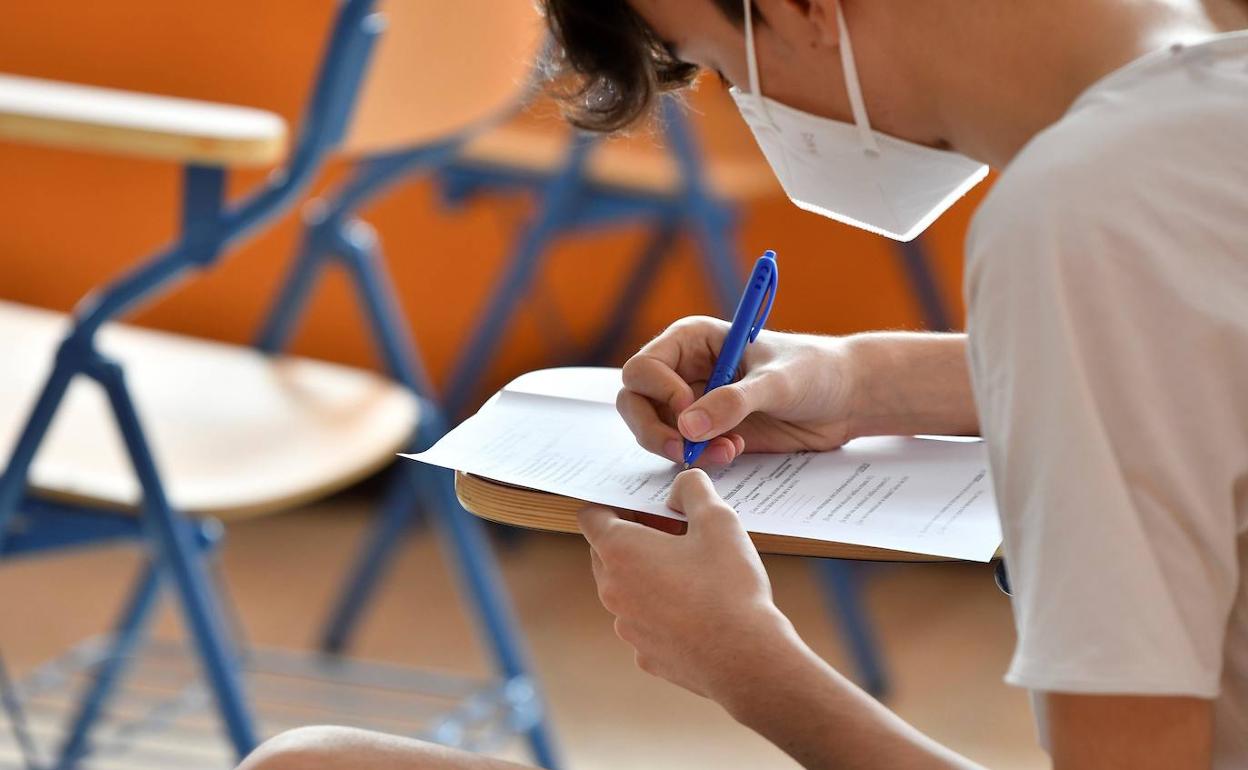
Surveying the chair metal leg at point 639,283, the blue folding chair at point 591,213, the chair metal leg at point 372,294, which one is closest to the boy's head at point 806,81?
the chair metal leg at point 372,294

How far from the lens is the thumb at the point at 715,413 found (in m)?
0.79

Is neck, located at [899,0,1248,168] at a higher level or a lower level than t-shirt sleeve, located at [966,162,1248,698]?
higher

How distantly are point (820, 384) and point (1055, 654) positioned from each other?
1.02ft

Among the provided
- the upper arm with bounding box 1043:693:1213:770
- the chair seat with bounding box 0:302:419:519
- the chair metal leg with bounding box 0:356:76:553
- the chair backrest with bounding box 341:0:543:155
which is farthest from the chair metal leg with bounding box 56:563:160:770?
the upper arm with bounding box 1043:693:1213:770

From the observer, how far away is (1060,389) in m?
0.56

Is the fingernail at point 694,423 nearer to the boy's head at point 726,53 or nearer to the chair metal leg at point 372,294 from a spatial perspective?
the boy's head at point 726,53

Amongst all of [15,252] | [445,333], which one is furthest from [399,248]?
[15,252]

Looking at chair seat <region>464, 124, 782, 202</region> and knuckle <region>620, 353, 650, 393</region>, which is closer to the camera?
knuckle <region>620, 353, 650, 393</region>

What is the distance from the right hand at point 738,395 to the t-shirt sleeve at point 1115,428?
0.25 m

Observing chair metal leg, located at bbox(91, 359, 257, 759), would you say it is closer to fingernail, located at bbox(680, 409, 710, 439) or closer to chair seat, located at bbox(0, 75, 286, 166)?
chair seat, located at bbox(0, 75, 286, 166)

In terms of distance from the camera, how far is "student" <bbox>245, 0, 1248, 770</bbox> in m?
0.56

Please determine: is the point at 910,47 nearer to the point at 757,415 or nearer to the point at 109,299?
the point at 757,415

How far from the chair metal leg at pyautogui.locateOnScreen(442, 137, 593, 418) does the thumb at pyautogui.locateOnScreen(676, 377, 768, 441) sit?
4.58 feet

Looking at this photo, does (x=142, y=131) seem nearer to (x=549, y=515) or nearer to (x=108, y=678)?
(x=549, y=515)
